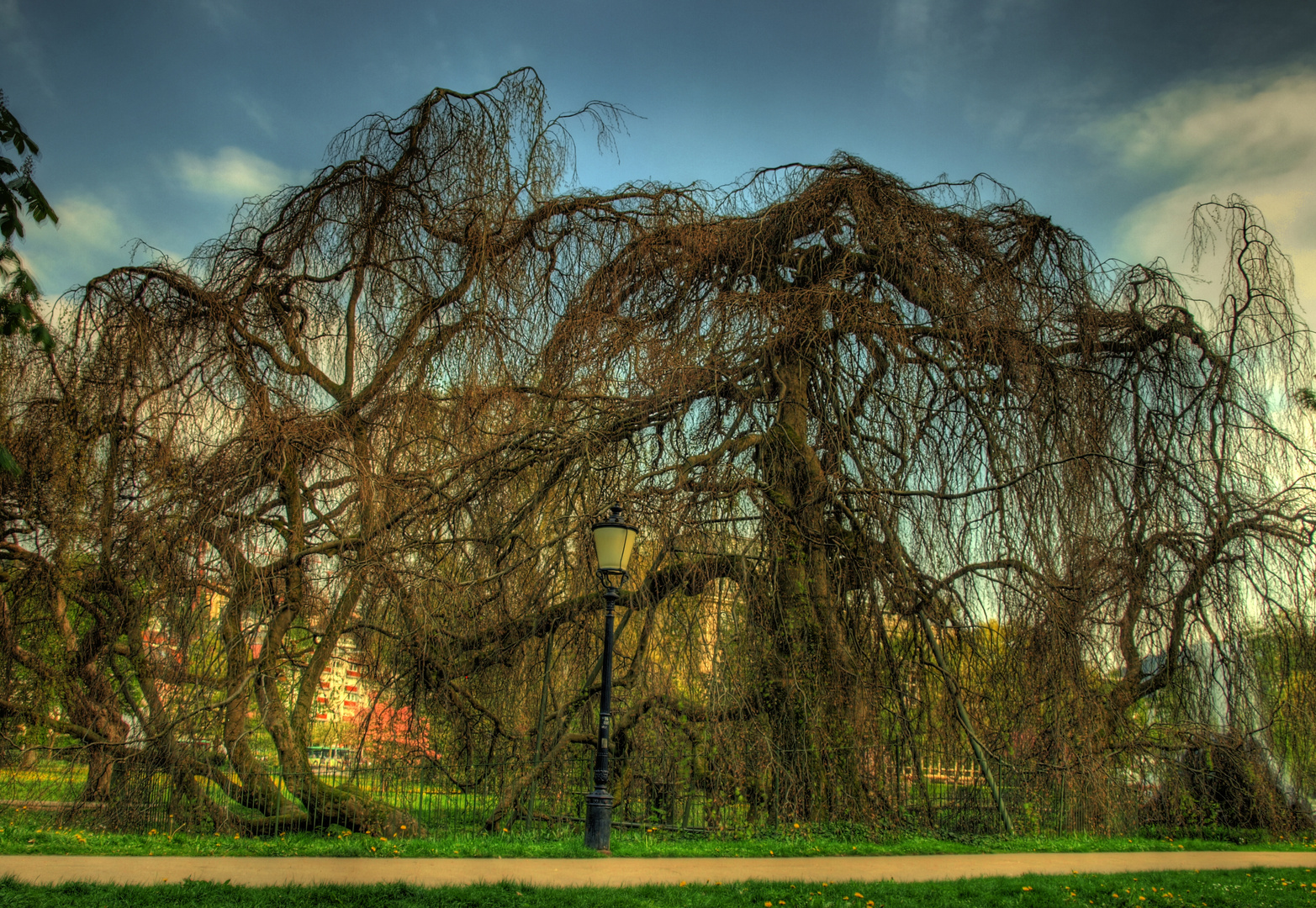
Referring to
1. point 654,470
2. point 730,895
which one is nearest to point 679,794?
point 654,470

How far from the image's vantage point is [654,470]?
903 centimetres

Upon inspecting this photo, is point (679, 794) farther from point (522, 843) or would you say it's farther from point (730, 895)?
point (730, 895)

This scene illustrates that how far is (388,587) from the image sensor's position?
9133 mm

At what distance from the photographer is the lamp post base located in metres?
8.07

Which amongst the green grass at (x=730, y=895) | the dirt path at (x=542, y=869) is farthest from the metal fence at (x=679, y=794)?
the green grass at (x=730, y=895)

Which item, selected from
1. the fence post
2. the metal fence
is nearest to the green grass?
the fence post

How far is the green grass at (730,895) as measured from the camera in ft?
17.8

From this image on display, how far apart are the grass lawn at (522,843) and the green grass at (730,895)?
171cm

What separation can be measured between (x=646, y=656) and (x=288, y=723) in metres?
4.45

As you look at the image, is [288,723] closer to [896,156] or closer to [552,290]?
[552,290]

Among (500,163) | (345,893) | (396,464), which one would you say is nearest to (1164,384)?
(500,163)

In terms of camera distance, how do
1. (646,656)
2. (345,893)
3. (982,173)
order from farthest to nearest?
(982,173), (646,656), (345,893)

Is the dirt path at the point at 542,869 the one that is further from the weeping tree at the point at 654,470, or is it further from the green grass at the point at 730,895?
the weeping tree at the point at 654,470

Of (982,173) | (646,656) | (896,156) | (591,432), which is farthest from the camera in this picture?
(896,156)
